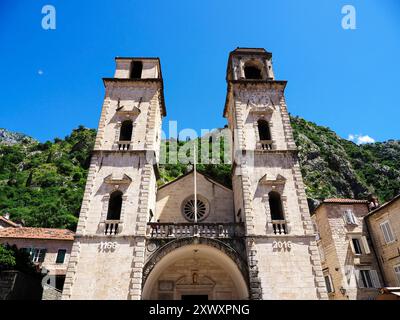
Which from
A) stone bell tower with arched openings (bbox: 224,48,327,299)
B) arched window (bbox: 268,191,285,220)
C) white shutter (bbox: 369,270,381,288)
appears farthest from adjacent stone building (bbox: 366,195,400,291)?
arched window (bbox: 268,191,285,220)

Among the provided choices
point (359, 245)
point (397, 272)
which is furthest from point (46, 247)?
point (397, 272)

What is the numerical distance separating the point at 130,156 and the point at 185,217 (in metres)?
5.10

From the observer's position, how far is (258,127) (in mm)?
18375

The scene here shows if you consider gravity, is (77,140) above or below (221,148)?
above

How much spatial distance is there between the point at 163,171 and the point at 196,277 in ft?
144

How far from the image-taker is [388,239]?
20500mm

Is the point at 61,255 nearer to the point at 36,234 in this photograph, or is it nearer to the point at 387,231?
the point at 36,234

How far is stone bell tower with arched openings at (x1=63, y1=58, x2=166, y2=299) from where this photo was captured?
41.4 ft

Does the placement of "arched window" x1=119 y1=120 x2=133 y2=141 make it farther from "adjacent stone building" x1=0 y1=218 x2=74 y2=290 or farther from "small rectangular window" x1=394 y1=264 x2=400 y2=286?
"small rectangular window" x1=394 y1=264 x2=400 y2=286

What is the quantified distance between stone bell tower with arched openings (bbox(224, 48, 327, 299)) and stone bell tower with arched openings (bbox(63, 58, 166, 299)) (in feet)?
17.8

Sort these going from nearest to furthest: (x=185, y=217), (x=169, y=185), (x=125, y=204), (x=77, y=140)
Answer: (x=125, y=204)
(x=185, y=217)
(x=169, y=185)
(x=77, y=140)

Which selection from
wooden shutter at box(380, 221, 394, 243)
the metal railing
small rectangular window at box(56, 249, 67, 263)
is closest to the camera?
the metal railing

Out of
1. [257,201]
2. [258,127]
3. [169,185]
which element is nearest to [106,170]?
[169,185]
